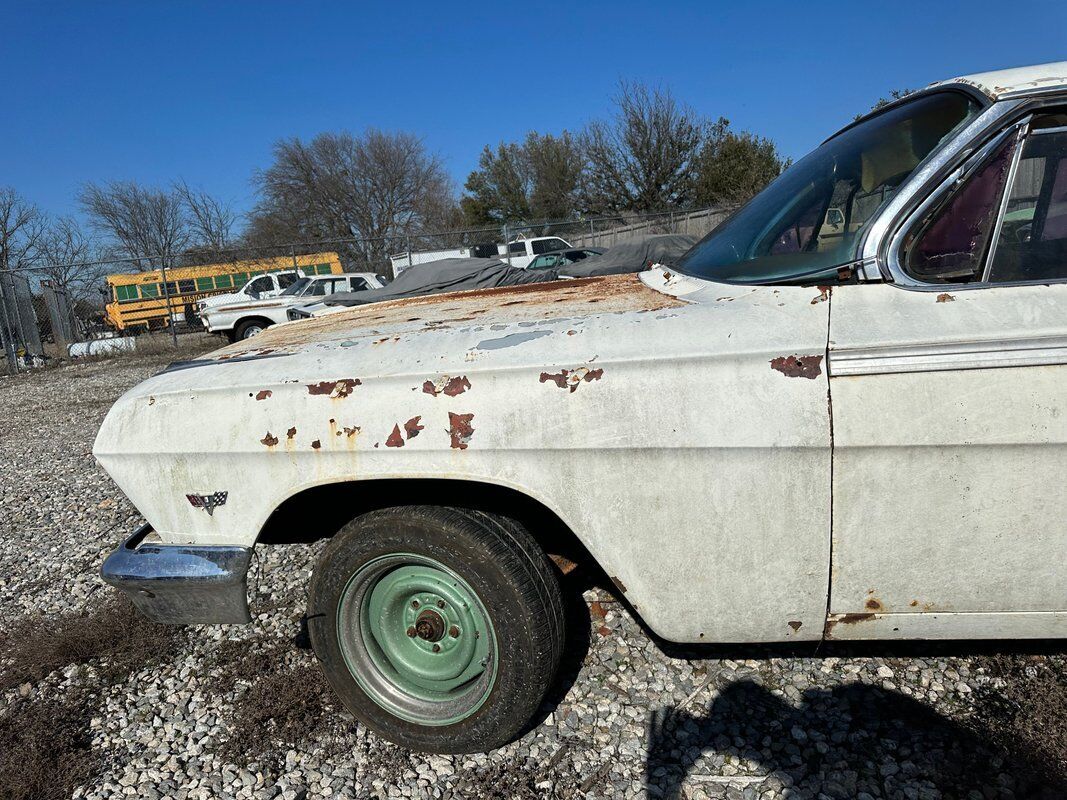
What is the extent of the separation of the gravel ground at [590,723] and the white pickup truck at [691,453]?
23cm

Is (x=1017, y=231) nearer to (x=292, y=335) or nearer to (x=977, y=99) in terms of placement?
(x=977, y=99)

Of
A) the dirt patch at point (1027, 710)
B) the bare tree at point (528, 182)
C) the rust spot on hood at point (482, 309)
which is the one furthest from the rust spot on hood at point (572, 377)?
the bare tree at point (528, 182)

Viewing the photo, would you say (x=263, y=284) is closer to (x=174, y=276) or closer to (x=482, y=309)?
(x=174, y=276)

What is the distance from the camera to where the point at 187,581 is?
1.98 m

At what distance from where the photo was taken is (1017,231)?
1686 millimetres

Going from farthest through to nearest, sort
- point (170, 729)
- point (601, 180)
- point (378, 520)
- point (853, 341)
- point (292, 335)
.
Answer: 1. point (601, 180)
2. point (292, 335)
3. point (170, 729)
4. point (378, 520)
5. point (853, 341)

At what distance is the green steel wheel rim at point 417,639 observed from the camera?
1.98 metres

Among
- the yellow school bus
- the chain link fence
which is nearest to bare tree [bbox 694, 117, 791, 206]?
the chain link fence

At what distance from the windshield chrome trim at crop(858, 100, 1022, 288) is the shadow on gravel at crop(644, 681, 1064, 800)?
137 cm

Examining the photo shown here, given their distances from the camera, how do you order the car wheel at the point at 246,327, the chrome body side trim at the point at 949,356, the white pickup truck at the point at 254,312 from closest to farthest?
the chrome body side trim at the point at 949,356, the white pickup truck at the point at 254,312, the car wheel at the point at 246,327

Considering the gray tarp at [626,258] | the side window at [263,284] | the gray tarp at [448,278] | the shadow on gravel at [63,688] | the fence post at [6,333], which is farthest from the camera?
the side window at [263,284]

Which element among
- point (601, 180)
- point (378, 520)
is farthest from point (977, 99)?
point (601, 180)

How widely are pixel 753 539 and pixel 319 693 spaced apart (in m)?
1.68

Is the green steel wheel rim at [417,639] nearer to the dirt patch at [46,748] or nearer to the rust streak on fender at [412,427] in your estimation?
the rust streak on fender at [412,427]
